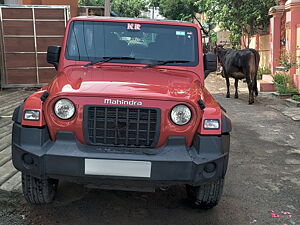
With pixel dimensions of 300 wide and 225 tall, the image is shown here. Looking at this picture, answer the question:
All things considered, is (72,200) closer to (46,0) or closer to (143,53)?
(143,53)

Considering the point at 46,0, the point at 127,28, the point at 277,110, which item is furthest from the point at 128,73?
the point at 46,0

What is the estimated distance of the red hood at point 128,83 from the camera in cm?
341

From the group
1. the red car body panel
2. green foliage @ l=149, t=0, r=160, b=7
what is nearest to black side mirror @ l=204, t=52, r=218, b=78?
the red car body panel

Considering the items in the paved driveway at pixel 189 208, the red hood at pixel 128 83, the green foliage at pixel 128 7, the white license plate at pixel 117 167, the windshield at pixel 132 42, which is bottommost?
the paved driveway at pixel 189 208

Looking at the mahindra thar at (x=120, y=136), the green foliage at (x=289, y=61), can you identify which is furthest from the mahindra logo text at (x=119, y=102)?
the green foliage at (x=289, y=61)

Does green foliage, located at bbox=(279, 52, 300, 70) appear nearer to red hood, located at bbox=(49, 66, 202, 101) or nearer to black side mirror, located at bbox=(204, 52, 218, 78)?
black side mirror, located at bbox=(204, 52, 218, 78)

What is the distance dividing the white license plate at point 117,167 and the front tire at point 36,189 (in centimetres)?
72

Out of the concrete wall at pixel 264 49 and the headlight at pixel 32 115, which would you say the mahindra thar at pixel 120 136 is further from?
the concrete wall at pixel 264 49

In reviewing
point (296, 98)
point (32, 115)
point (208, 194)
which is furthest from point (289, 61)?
point (32, 115)

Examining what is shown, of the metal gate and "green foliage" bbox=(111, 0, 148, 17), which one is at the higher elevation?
"green foliage" bbox=(111, 0, 148, 17)

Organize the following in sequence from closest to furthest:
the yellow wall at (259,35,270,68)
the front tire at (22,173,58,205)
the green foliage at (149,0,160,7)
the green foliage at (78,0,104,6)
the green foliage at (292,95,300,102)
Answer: the front tire at (22,173,58,205) < the green foliage at (292,95,300,102) < the yellow wall at (259,35,270,68) < the green foliage at (78,0,104,6) < the green foliage at (149,0,160,7)

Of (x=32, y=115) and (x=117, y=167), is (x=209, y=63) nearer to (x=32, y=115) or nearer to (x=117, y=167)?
(x=117, y=167)

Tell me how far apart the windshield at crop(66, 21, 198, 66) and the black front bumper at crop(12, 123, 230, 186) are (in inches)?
54.5

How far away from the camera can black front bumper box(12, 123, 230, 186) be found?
3258 mm
